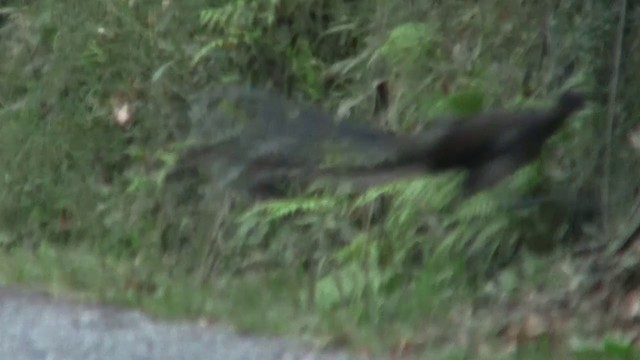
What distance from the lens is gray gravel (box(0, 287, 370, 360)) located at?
654 centimetres

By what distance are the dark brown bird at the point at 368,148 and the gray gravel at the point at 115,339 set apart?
1061 millimetres

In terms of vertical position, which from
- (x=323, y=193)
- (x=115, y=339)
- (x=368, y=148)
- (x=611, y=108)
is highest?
(x=368, y=148)

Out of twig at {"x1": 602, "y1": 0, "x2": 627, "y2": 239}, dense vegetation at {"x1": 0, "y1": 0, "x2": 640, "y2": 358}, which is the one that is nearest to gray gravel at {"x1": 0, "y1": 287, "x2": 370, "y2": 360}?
dense vegetation at {"x1": 0, "y1": 0, "x2": 640, "y2": 358}

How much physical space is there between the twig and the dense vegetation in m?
0.01

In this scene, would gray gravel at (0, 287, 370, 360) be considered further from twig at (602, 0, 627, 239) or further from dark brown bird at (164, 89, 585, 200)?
twig at (602, 0, 627, 239)

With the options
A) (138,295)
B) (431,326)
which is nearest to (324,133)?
(431,326)

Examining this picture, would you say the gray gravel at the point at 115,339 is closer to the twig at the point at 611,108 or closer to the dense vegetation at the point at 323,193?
the dense vegetation at the point at 323,193

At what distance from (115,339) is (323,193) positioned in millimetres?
1809

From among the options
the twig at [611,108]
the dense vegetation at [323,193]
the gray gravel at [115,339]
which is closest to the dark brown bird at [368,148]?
the dense vegetation at [323,193]

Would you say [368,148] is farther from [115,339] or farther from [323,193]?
[323,193]

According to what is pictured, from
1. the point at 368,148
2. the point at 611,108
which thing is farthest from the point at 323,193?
the point at 368,148

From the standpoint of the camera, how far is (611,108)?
717cm

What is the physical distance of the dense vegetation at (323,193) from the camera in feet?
23.6

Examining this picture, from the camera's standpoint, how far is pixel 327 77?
909 centimetres
